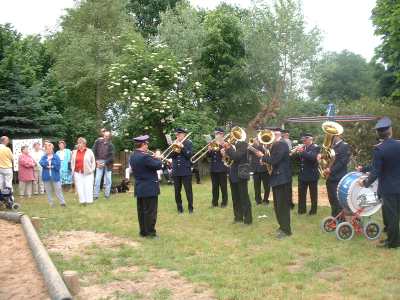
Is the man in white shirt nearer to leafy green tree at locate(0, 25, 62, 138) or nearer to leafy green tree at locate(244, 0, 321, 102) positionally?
leafy green tree at locate(0, 25, 62, 138)

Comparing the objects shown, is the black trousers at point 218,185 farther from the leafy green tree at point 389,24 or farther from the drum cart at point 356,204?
the leafy green tree at point 389,24

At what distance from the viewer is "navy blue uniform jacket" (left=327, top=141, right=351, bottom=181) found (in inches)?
418

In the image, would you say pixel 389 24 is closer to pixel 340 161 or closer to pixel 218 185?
pixel 218 185

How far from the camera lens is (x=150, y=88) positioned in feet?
74.5

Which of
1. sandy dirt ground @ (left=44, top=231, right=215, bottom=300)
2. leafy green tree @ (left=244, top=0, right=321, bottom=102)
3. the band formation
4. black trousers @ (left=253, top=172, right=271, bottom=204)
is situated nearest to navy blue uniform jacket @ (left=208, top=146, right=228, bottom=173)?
the band formation

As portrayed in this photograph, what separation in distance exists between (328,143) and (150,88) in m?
13.3

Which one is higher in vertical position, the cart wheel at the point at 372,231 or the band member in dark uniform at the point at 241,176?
the band member in dark uniform at the point at 241,176

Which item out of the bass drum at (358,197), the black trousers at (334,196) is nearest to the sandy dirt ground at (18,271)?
the bass drum at (358,197)

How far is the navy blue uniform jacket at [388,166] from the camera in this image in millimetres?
8734

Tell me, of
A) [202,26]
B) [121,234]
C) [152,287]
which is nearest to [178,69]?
[202,26]

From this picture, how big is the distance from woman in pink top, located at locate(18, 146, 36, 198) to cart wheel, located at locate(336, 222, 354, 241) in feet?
37.8

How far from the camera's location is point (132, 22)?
34.2m

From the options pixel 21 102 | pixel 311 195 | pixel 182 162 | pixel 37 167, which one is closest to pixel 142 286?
pixel 182 162

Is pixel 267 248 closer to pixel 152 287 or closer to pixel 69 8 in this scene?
pixel 152 287
